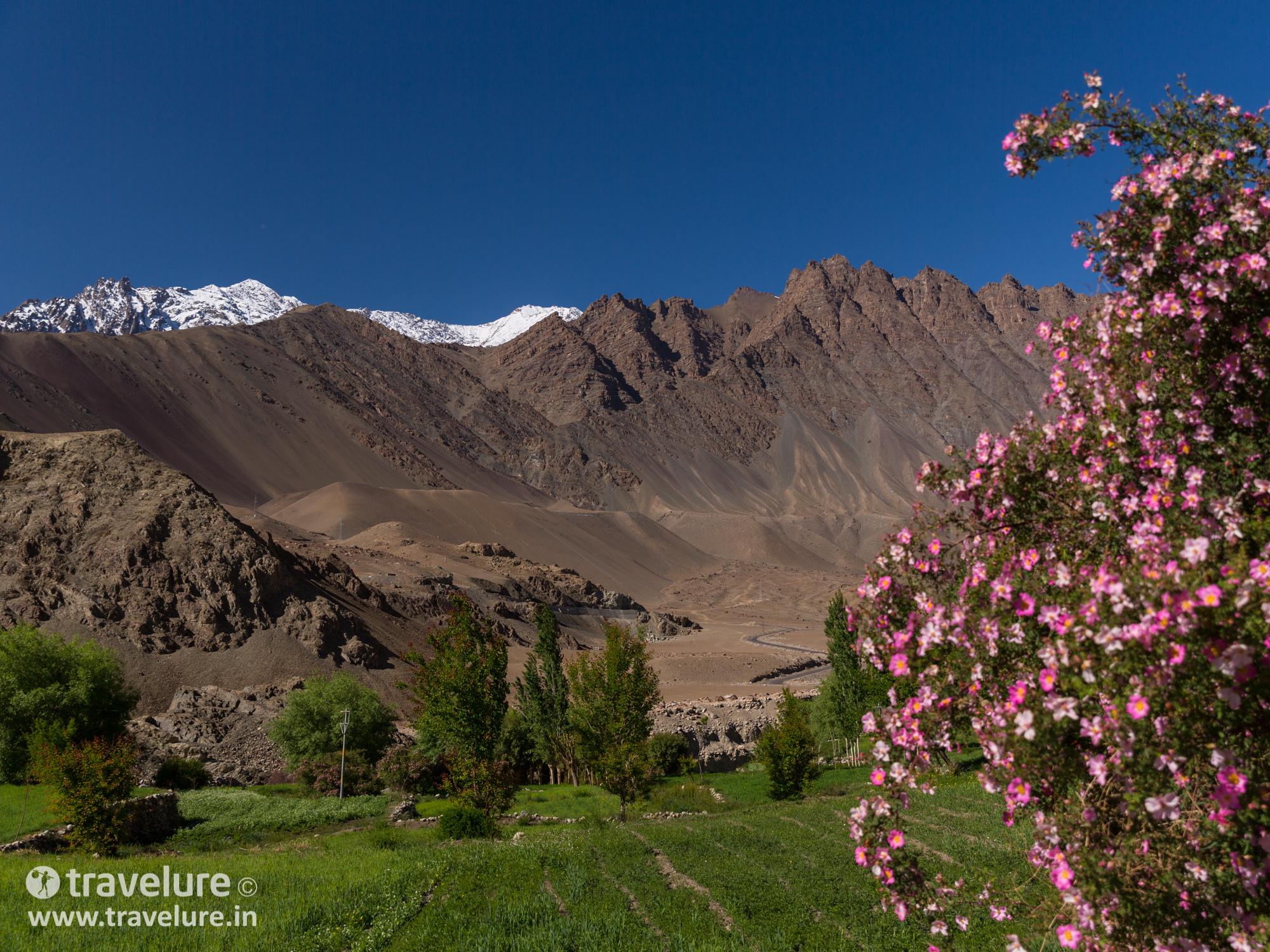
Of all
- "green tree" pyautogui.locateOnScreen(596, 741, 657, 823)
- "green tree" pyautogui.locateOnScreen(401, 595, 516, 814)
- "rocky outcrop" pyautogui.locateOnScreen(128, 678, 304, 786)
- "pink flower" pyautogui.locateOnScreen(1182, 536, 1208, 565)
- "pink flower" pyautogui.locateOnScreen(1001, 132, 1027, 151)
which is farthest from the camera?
"rocky outcrop" pyautogui.locateOnScreen(128, 678, 304, 786)

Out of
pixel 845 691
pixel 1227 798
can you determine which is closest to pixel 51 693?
pixel 845 691

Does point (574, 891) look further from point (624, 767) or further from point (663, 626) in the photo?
point (663, 626)

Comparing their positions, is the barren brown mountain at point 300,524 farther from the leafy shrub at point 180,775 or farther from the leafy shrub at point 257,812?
the leafy shrub at point 257,812

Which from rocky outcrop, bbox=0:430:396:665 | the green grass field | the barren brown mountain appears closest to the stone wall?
the green grass field

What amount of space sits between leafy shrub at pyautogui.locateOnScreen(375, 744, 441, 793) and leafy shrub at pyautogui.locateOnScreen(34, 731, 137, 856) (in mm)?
13179

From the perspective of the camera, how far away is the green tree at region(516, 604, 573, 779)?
35.0 m

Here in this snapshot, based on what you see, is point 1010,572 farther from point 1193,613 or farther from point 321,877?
point 321,877

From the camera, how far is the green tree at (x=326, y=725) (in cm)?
3425

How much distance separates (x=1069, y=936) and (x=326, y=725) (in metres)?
36.4

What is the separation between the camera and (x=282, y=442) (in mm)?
160250

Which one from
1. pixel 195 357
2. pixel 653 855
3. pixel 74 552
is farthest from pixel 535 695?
pixel 195 357

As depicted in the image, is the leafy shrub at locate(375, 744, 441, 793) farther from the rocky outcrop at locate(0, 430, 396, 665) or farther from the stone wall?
the rocky outcrop at locate(0, 430, 396, 665)

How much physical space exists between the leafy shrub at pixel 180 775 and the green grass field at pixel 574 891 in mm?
15648

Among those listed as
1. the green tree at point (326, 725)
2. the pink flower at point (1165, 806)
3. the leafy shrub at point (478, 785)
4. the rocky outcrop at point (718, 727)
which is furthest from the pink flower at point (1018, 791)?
the rocky outcrop at point (718, 727)
